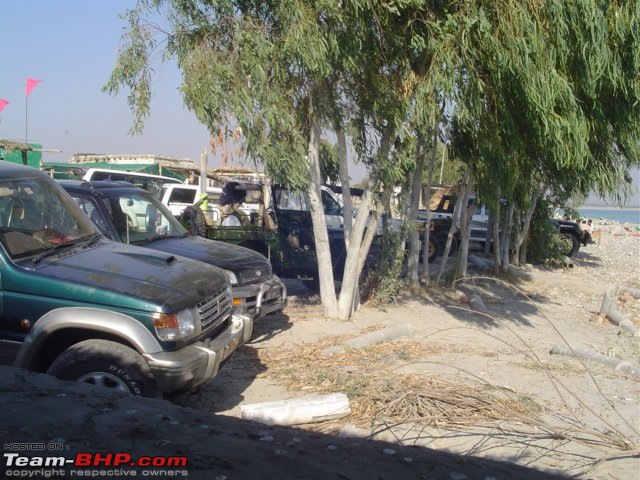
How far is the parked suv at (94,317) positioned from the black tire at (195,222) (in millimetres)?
5173

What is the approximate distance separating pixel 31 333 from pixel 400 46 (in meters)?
5.92

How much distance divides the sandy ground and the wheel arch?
20 cm

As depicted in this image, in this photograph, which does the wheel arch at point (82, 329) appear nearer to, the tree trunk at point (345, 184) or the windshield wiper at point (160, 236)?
the windshield wiper at point (160, 236)

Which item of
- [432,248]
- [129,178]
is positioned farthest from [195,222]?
[129,178]

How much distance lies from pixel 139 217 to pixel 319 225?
2.68m

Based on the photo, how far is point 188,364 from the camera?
4.86 meters

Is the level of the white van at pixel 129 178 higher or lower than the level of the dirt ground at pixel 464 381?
higher

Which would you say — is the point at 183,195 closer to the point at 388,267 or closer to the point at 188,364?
the point at 388,267

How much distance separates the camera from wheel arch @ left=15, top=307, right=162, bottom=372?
4.68 metres

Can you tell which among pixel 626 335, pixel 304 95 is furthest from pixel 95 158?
pixel 626 335

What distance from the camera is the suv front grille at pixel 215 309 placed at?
210 inches

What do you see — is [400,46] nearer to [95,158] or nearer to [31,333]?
[31,333]

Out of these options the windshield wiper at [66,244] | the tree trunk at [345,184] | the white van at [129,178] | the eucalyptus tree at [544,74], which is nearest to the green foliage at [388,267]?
the tree trunk at [345,184]

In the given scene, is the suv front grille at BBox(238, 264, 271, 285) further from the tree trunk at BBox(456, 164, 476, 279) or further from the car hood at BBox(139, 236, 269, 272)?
the tree trunk at BBox(456, 164, 476, 279)
